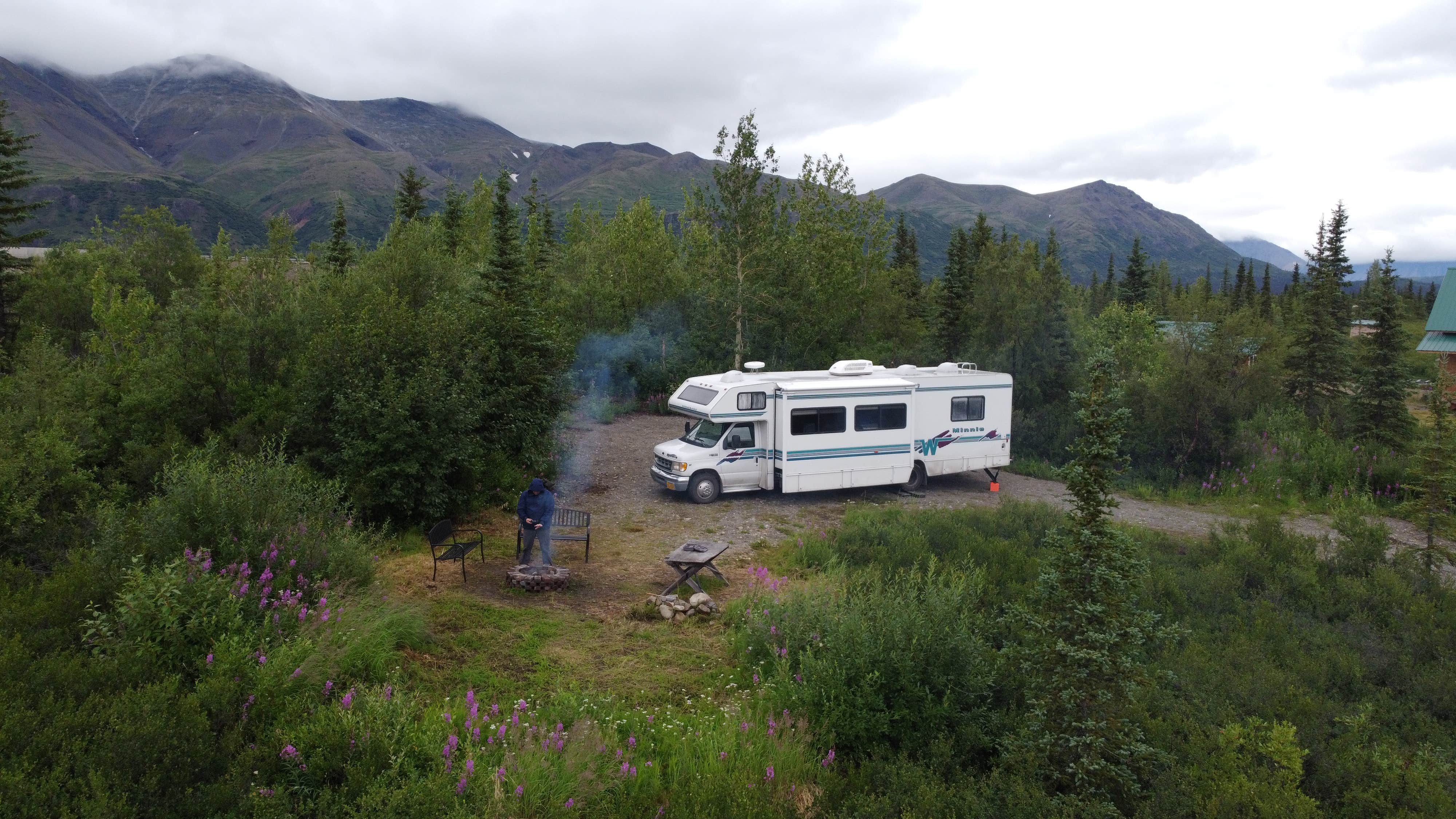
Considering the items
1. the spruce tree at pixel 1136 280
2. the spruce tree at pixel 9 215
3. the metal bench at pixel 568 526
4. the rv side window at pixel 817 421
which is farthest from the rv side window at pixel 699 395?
the spruce tree at pixel 1136 280

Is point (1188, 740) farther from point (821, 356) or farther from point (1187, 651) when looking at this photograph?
point (821, 356)

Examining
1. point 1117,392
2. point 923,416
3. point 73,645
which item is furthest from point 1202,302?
point 73,645

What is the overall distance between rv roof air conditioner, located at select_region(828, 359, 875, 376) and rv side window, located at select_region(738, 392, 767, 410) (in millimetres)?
2240

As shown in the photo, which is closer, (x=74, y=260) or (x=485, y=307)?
(x=485, y=307)

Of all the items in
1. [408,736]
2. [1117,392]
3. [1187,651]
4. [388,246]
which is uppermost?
[388,246]

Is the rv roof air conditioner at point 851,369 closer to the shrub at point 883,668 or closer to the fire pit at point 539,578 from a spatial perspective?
the fire pit at point 539,578

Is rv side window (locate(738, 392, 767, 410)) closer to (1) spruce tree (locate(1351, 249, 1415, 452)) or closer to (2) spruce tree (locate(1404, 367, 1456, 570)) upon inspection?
(2) spruce tree (locate(1404, 367, 1456, 570))

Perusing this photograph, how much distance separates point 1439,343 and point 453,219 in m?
45.4

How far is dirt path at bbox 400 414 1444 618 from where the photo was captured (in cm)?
1038

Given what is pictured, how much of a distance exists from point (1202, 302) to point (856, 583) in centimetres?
4956

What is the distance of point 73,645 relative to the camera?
5742 mm

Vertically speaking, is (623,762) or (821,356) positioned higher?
(821,356)

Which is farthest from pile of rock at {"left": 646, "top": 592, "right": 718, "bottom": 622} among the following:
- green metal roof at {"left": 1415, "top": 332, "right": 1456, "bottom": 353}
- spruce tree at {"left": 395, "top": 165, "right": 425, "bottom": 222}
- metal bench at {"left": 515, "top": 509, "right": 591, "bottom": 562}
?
green metal roof at {"left": 1415, "top": 332, "right": 1456, "bottom": 353}

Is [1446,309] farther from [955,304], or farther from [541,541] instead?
[541,541]
